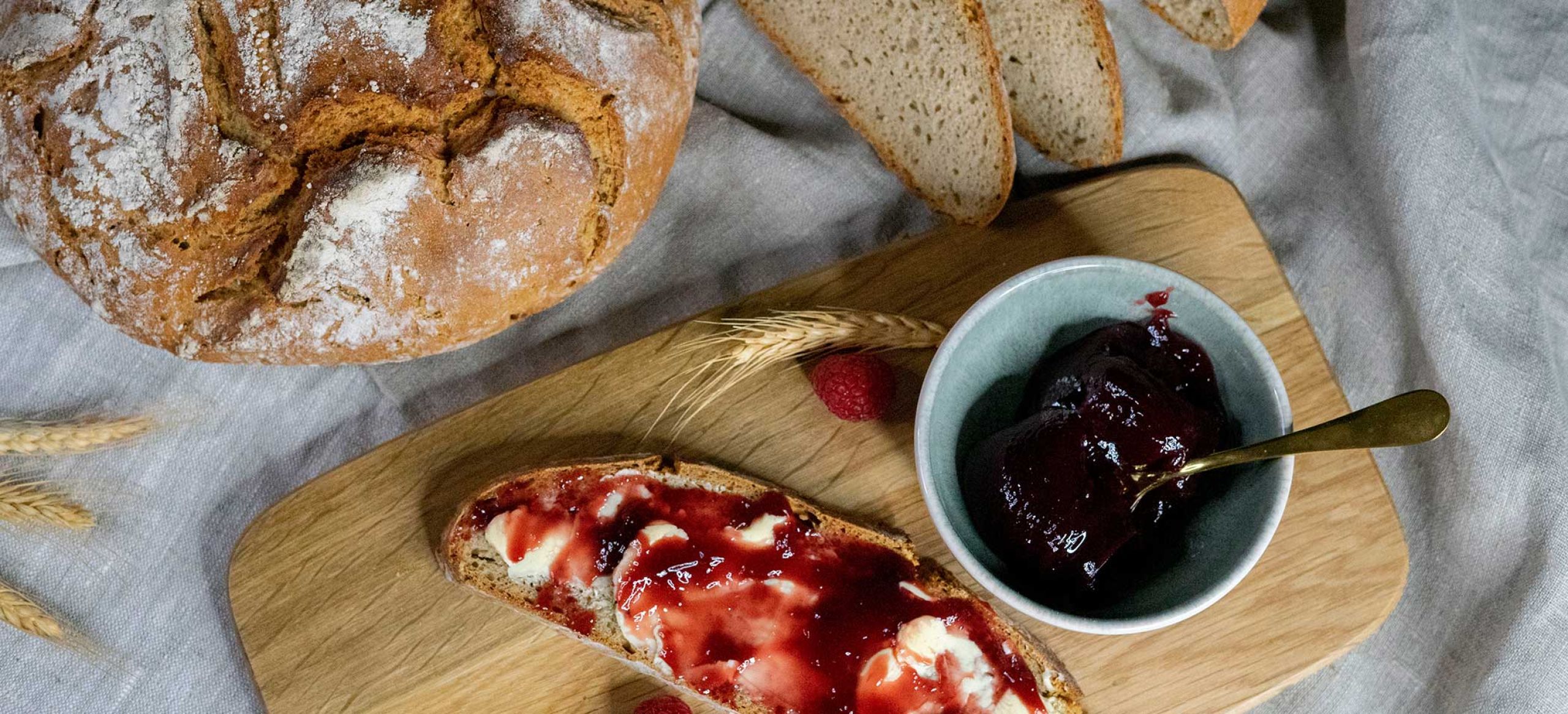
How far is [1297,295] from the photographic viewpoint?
2674 mm

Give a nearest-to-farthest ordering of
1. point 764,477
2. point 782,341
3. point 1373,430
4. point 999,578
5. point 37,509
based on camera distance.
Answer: point 1373,430 → point 999,578 → point 782,341 → point 764,477 → point 37,509

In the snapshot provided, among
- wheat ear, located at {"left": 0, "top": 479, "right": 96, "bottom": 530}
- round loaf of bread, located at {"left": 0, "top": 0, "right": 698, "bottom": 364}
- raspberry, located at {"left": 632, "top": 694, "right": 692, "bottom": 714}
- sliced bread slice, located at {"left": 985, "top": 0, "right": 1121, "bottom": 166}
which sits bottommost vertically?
raspberry, located at {"left": 632, "top": 694, "right": 692, "bottom": 714}

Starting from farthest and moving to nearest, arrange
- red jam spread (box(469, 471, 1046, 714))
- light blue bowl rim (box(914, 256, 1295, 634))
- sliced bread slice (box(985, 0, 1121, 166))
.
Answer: sliced bread slice (box(985, 0, 1121, 166)), red jam spread (box(469, 471, 1046, 714)), light blue bowl rim (box(914, 256, 1295, 634))

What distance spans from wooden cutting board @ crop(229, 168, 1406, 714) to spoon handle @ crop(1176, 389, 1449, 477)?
519mm

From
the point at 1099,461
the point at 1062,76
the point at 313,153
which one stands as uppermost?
the point at 313,153

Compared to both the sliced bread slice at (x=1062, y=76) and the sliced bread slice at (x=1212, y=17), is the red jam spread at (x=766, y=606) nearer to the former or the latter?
the sliced bread slice at (x=1062, y=76)

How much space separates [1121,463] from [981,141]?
837mm

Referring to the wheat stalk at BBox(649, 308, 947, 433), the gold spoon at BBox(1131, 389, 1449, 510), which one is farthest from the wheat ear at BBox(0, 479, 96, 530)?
the gold spoon at BBox(1131, 389, 1449, 510)

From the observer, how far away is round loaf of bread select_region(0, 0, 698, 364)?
192 centimetres

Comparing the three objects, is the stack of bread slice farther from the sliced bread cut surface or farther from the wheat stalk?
the wheat stalk

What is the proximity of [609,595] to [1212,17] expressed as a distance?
1.76 metres

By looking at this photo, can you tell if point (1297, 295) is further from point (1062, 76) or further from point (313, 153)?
point (313, 153)

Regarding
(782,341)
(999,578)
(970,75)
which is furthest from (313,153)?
(999,578)

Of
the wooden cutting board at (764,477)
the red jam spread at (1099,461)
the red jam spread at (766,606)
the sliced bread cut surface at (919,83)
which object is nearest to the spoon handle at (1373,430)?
the red jam spread at (1099,461)
